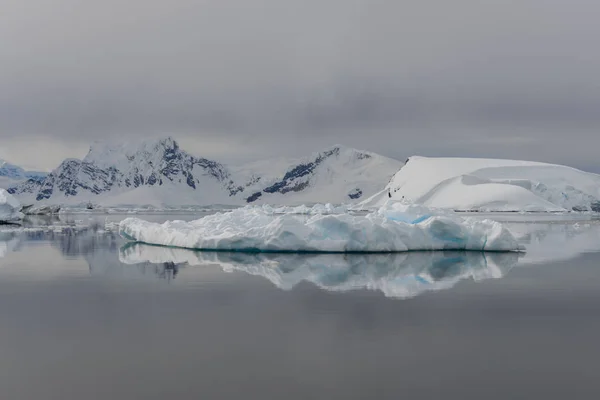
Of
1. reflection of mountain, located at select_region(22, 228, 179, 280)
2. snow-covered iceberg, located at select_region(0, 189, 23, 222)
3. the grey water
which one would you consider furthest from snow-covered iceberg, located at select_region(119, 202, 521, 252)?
snow-covered iceberg, located at select_region(0, 189, 23, 222)

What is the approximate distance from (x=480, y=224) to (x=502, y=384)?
1438 centimetres

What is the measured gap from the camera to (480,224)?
19312 mm

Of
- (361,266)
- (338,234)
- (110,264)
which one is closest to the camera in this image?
(361,266)

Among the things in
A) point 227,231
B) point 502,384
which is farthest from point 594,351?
point 227,231

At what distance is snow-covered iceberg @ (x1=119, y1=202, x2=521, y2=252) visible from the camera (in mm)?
17344

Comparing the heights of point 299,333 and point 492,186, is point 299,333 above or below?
below

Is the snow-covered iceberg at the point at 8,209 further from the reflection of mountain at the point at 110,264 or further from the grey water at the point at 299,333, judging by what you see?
the grey water at the point at 299,333

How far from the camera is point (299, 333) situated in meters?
7.35

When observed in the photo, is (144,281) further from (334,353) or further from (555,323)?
(555,323)

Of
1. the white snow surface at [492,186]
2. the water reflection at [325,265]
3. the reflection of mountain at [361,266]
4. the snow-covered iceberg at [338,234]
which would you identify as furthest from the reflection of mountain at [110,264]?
the white snow surface at [492,186]

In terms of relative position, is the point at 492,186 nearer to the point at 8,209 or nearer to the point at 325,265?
the point at 8,209

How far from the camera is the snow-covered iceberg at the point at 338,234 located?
17344 millimetres

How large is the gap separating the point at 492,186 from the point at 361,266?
3248 inches

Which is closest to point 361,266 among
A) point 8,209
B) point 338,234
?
point 338,234
